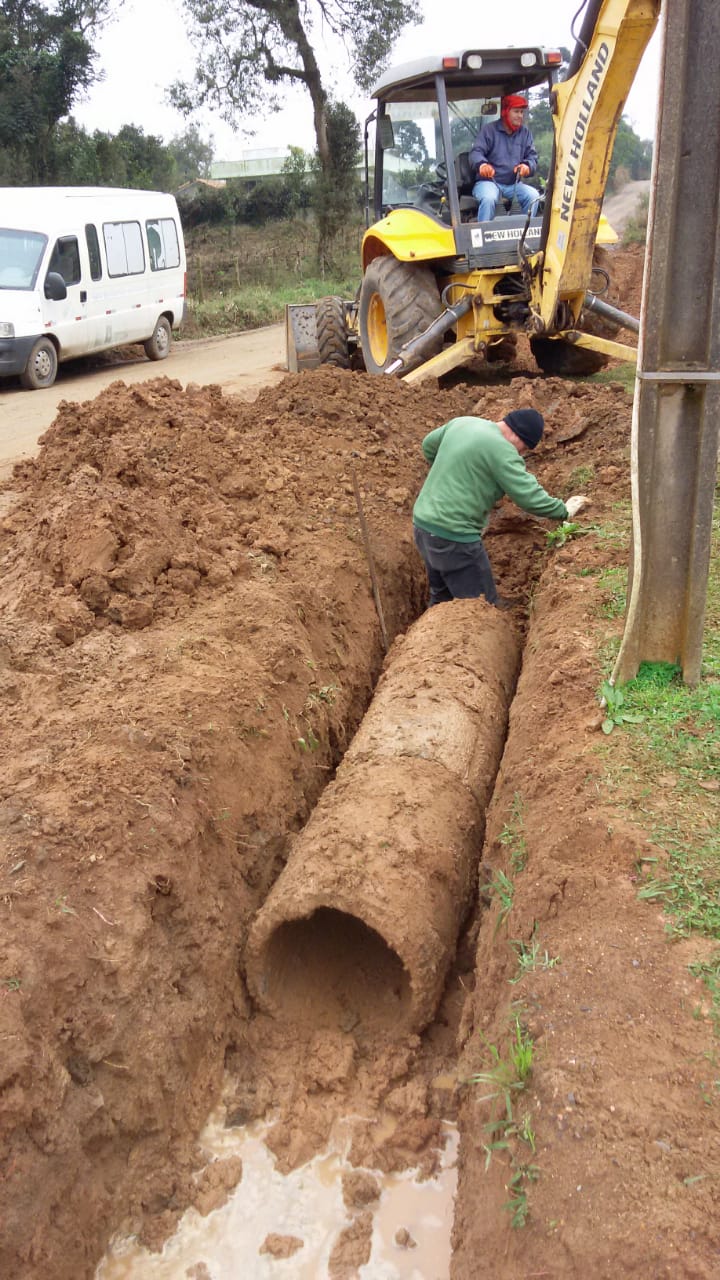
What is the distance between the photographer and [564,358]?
10641 millimetres

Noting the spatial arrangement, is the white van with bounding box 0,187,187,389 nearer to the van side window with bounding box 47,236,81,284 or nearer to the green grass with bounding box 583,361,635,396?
the van side window with bounding box 47,236,81,284

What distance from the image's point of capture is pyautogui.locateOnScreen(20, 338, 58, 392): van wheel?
1342 centimetres

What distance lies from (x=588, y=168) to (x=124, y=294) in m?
9.87

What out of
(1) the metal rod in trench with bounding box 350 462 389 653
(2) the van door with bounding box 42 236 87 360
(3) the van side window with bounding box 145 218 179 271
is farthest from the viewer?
(3) the van side window with bounding box 145 218 179 271

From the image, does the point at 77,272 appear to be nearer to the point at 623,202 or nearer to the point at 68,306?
the point at 68,306

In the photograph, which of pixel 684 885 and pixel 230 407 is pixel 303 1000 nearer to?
pixel 684 885

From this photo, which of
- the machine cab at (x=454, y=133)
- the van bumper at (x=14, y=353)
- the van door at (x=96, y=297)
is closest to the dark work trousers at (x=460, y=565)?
the machine cab at (x=454, y=133)

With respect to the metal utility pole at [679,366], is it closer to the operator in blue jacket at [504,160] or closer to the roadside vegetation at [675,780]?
the roadside vegetation at [675,780]

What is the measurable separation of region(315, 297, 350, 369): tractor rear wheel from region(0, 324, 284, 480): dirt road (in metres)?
2.28

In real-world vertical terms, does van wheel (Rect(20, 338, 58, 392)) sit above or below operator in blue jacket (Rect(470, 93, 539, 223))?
below

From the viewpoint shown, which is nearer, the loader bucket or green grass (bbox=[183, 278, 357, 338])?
the loader bucket

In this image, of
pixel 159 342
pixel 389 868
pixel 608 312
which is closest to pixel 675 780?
pixel 389 868

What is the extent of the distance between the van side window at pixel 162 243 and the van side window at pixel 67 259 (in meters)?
2.16

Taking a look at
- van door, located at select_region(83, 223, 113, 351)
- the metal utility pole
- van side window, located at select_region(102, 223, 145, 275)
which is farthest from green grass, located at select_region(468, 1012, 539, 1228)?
van side window, located at select_region(102, 223, 145, 275)
